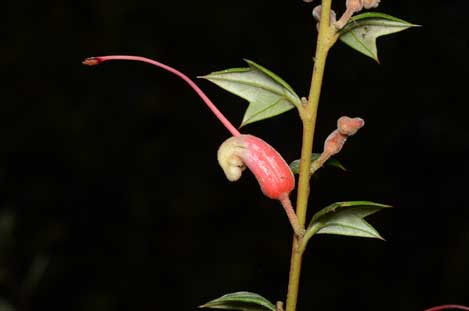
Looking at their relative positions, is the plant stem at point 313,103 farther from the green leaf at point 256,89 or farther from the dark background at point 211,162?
the dark background at point 211,162

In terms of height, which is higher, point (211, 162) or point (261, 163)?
point (261, 163)

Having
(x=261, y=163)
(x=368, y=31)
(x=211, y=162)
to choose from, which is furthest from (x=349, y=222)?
(x=211, y=162)

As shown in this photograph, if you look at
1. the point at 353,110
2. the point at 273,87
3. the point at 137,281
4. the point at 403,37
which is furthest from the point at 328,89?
the point at 273,87

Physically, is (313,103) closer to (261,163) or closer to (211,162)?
(261,163)

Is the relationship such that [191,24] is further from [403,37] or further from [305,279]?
[305,279]

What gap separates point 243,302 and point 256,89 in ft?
1.14

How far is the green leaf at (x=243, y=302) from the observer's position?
43.7 inches

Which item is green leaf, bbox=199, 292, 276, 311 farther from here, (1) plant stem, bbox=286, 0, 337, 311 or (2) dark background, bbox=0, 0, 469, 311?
(2) dark background, bbox=0, 0, 469, 311

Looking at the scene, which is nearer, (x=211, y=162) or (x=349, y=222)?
→ (x=349, y=222)

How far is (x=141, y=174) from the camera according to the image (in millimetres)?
4961

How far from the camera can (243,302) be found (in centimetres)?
114

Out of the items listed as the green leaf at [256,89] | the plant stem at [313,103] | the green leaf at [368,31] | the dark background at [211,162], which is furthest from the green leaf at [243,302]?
the dark background at [211,162]

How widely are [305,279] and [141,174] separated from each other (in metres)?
1.36

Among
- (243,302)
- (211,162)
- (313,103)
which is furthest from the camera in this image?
(211,162)
